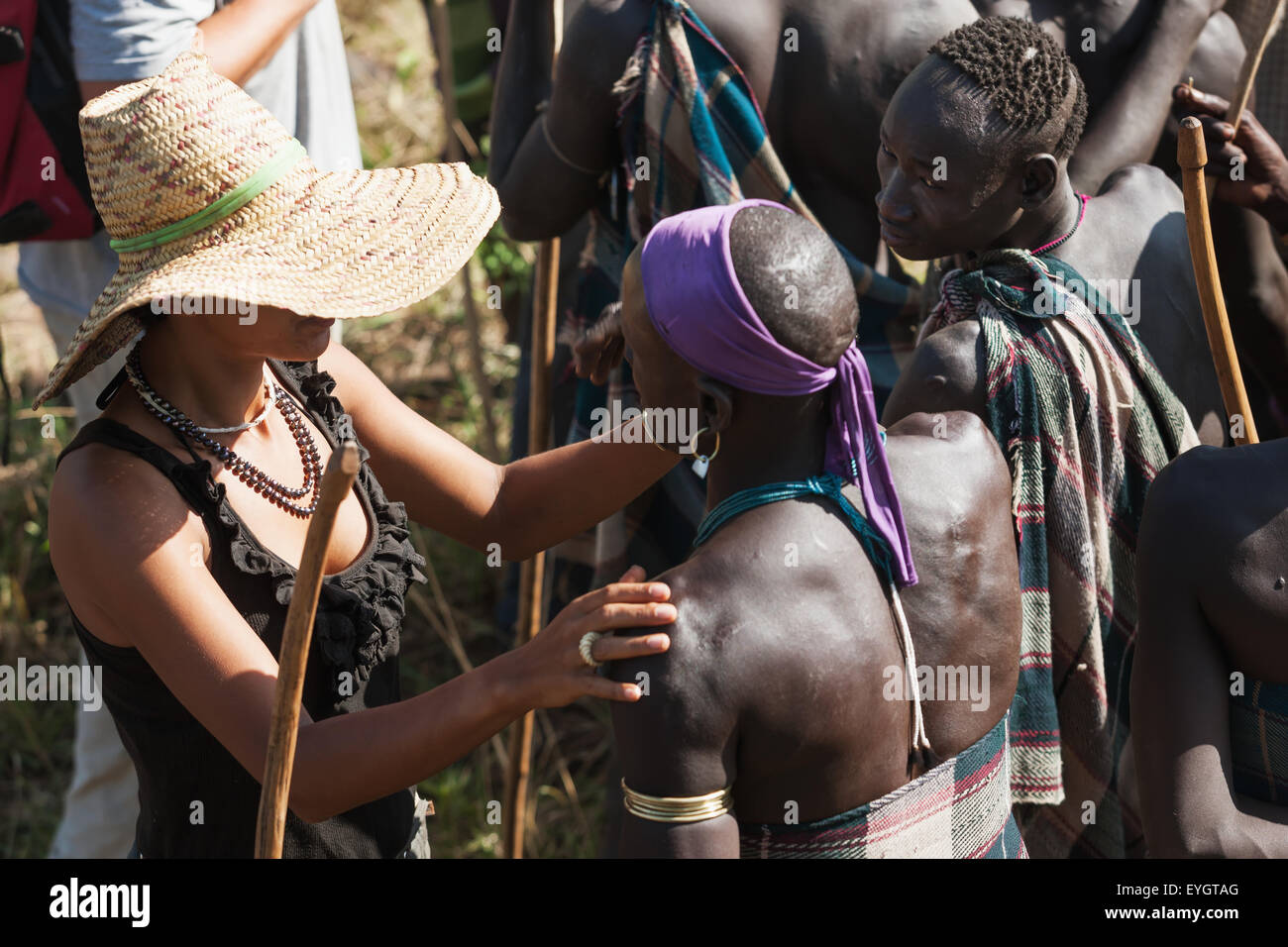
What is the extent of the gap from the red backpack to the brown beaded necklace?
3.72 ft

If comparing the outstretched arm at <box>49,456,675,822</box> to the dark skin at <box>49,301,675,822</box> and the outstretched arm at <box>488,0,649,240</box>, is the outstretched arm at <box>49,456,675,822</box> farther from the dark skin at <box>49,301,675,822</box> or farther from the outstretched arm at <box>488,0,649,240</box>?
the outstretched arm at <box>488,0,649,240</box>

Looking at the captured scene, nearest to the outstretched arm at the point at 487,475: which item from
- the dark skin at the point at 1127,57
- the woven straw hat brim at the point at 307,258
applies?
the woven straw hat brim at the point at 307,258

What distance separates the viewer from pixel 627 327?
5.86 feet

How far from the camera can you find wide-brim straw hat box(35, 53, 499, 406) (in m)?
1.90

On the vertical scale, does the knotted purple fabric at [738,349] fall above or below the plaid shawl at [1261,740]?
above

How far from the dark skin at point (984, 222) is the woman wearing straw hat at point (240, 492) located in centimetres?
74

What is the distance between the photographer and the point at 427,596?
5.01 meters

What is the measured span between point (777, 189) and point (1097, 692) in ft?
4.28

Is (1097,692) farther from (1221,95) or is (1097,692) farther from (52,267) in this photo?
(52,267)

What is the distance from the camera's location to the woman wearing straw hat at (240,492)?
186cm

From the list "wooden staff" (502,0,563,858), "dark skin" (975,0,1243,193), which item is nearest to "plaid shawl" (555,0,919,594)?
"wooden staff" (502,0,563,858)

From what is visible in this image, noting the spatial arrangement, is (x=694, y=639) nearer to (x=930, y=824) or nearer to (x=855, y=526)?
(x=855, y=526)

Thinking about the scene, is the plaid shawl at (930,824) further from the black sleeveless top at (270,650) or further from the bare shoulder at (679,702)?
the black sleeveless top at (270,650)

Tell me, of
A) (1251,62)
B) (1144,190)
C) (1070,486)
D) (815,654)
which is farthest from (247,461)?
(1251,62)
